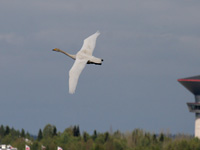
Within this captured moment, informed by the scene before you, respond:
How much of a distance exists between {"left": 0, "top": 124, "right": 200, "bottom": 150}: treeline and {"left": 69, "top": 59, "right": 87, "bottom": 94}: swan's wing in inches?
2475

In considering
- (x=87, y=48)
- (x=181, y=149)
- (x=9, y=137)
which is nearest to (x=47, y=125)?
(x=9, y=137)

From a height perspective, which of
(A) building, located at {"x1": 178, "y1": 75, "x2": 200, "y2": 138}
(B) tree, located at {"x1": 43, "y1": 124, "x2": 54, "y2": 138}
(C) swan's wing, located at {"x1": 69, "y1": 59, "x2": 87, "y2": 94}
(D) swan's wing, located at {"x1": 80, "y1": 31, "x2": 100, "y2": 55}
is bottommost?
(C) swan's wing, located at {"x1": 69, "y1": 59, "x2": 87, "y2": 94}

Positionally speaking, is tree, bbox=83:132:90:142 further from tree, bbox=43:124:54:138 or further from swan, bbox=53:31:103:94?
swan, bbox=53:31:103:94

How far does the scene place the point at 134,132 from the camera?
150625 millimetres

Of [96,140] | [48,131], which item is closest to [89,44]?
[96,140]

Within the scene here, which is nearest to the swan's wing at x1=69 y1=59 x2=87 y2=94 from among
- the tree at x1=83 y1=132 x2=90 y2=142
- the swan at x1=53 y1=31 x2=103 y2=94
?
the swan at x1=53 y1=31 x2=103 y2=94

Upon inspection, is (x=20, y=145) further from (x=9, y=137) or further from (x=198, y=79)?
(x=198, y=79)

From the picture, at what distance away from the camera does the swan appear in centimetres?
3966

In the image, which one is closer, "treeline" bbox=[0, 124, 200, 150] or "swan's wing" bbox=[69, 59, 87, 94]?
"swan's wing" bbox=[69, 59, 87, 94]

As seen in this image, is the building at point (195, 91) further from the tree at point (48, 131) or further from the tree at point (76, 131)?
the tree at point (48, 131)

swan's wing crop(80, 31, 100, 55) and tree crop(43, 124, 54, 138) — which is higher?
tree crop(43, 124, 54, 138)

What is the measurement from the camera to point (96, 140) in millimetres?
137000

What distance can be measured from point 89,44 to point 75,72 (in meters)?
8.60

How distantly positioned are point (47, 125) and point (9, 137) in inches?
408
